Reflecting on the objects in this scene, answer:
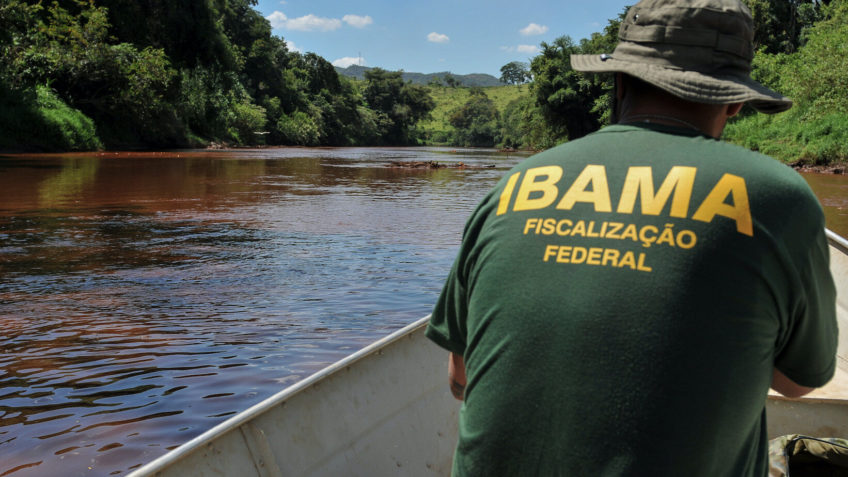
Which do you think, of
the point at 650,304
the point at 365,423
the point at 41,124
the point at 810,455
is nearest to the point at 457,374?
the point at 650,304

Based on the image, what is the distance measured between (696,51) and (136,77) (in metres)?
35.3

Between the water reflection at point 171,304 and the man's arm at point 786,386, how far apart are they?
Answer: 9.32ft

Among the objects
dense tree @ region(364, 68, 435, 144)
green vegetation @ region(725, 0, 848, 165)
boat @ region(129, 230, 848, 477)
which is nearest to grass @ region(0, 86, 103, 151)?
boat @ region(129, 230, 848, 477)

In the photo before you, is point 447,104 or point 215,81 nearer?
point 215,81

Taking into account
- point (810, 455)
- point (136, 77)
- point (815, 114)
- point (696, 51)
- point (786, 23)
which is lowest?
point (810, 455)

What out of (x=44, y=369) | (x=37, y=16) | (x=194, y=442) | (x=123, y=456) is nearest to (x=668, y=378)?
(x=194, y=442)

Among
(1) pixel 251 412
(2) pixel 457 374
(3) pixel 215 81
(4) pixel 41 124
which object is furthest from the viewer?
(3) pixel 215 81

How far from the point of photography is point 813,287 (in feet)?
3.92

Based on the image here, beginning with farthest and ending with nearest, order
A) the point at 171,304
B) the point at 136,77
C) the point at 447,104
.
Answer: the point at 447,104
the point at 136,77
the point at 171,304

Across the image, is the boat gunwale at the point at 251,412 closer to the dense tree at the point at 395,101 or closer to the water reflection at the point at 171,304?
the water reflection at the point at 171,304

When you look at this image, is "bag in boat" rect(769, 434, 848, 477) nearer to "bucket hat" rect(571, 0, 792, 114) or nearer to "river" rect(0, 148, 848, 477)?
"bucket hat" rect(571, 0, 792, 114)

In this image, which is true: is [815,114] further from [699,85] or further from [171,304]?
[699,85]

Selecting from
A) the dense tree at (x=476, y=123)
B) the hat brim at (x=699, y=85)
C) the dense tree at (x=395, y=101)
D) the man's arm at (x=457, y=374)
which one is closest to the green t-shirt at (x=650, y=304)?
the hat brim at (x=699, y=85)

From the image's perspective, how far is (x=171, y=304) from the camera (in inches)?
235
